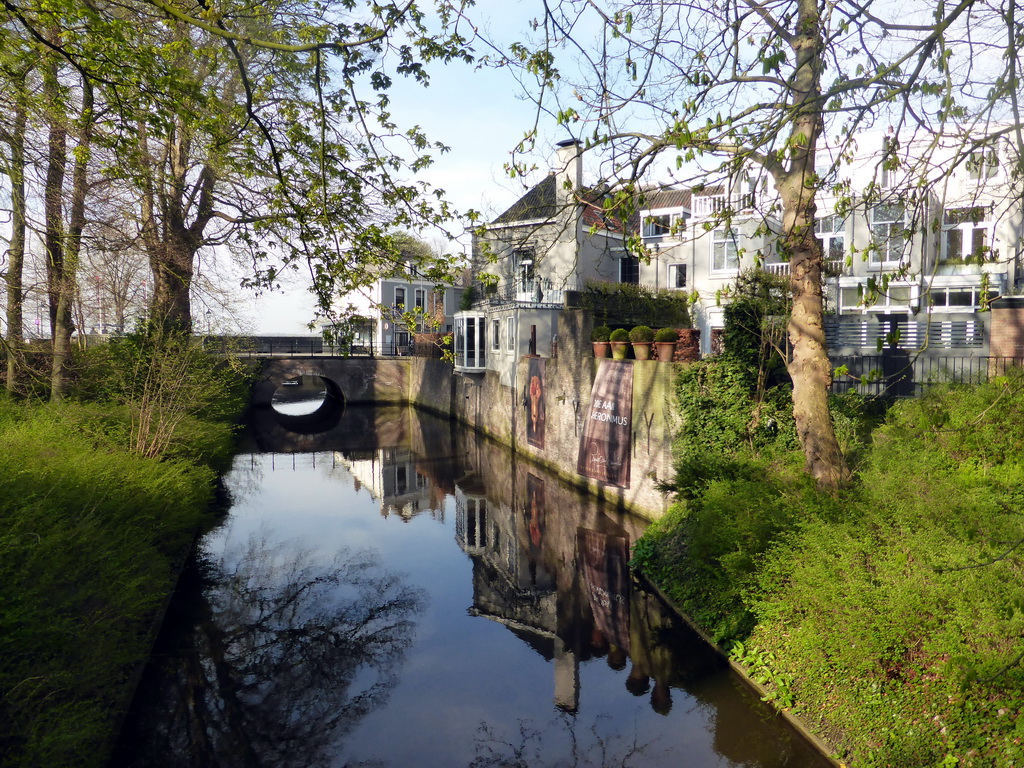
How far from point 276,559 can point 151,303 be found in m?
7.40

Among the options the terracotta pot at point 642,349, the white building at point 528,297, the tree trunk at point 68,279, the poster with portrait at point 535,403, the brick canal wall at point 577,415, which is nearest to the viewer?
the tree trunk at point 68,279

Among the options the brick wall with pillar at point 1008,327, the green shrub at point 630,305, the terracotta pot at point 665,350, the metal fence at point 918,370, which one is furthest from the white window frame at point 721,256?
the brick wall with pillar at point 1008,327

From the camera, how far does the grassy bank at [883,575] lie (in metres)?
5.22

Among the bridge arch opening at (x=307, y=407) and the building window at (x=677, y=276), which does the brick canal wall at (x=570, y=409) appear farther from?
the building window at (x=677, y=276)

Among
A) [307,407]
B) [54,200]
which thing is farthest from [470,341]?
[307,407]

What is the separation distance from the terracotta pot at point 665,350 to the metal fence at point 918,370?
293cm

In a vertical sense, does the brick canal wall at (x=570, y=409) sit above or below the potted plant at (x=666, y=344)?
below

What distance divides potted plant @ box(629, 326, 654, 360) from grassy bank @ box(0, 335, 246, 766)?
863 centimetres

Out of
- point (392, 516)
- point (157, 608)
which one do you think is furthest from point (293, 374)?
point (157, 608)

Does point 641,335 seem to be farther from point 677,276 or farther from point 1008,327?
point 677,276

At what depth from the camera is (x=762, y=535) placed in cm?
785

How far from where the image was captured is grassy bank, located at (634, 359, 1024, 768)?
5219 mm

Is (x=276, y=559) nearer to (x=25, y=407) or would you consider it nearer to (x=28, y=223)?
(x=25, y=407)

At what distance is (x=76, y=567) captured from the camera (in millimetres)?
6043
